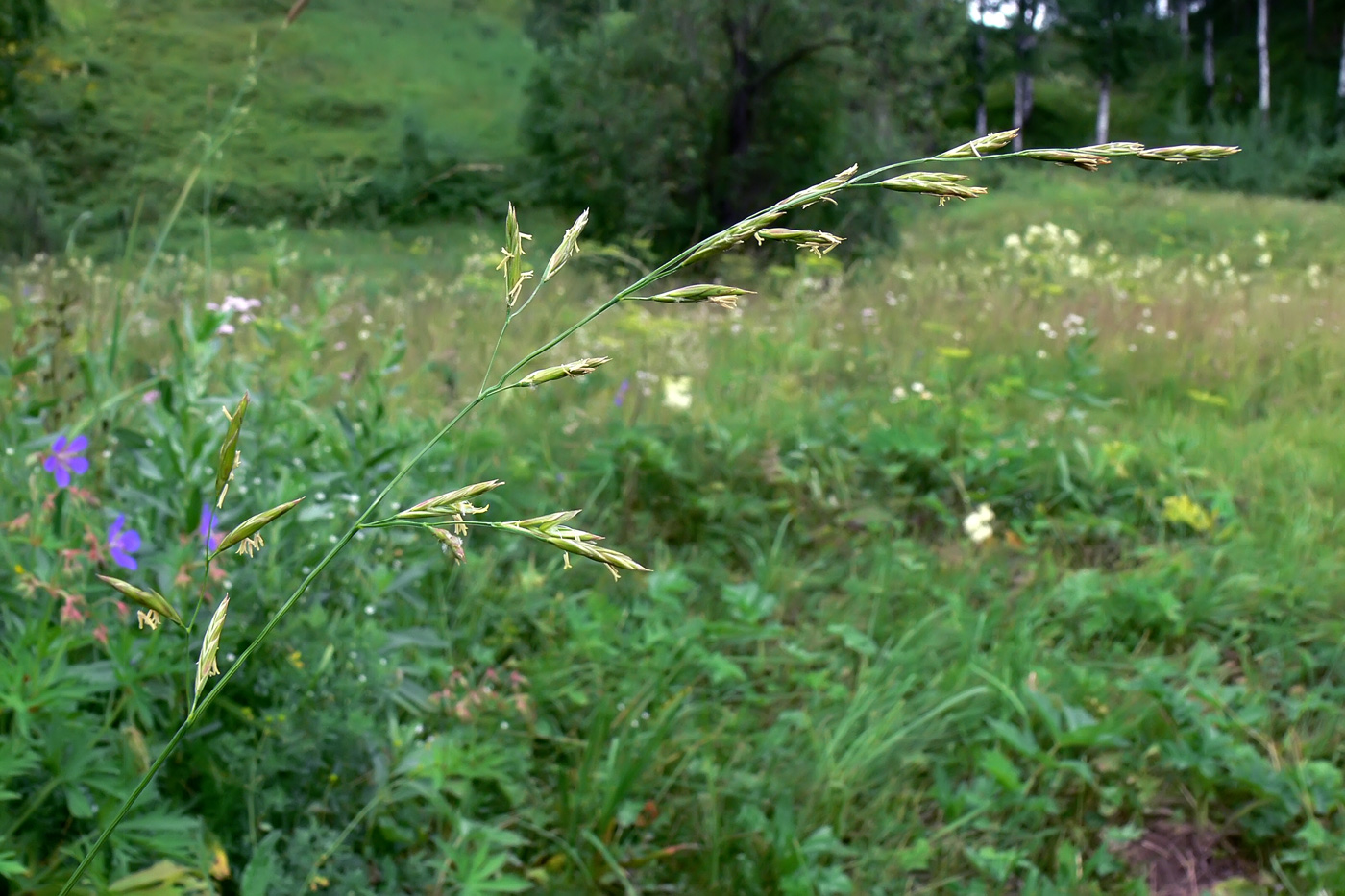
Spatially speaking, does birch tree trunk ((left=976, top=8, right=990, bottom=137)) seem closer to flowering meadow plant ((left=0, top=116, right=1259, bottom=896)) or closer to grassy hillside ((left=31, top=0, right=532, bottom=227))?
grassy hillside ((left=31, top=0, right=532, bottom=227))


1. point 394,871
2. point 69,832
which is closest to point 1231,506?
point 394,871

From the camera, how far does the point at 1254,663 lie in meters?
2.31

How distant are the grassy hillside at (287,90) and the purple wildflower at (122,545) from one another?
42.9ft

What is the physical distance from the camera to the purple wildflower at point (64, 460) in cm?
140

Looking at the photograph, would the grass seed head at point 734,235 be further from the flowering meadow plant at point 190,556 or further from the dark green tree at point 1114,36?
the dark green tree at point 1114,36

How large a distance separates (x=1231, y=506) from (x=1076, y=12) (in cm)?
2907

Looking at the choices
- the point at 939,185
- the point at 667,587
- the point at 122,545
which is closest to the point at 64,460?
the point at 122,545

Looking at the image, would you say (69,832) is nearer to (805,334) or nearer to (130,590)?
(130,590)

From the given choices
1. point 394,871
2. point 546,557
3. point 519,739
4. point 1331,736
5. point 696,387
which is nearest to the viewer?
point 394,871

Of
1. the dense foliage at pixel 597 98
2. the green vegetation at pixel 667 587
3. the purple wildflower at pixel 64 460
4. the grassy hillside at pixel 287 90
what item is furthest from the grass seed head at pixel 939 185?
the grassy hillside at pixel 287 90

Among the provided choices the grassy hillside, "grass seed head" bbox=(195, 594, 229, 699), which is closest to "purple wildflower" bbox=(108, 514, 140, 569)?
"grass seed head" bbox=(195, 594, 229, 699)

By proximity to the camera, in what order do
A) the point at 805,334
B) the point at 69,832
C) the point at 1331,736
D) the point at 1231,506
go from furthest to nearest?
the point at 805,334, the point at 1231,506, the point at 1331,736, the point at 69,832

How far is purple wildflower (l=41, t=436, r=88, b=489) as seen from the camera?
1402 mm

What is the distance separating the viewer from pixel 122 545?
138 centimetres
